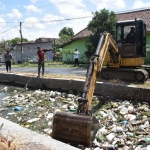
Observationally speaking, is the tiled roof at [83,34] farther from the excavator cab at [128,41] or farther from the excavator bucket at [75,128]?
the excavator bucket at [75,128]

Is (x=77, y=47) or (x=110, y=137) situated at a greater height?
(x=77, y=47)

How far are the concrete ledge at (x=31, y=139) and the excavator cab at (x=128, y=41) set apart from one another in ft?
19.4

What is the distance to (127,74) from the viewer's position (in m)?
9.19

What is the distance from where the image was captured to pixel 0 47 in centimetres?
5178

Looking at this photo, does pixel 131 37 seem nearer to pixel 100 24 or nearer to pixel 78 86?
pixel 78 86

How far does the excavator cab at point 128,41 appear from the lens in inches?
343

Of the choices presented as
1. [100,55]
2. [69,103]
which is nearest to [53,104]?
[69,103]

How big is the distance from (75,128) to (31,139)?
1099 mm

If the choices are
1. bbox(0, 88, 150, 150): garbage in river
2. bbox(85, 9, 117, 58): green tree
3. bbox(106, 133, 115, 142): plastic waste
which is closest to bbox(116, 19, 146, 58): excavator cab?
bbox(0, 88, 150, 150): garbage in river

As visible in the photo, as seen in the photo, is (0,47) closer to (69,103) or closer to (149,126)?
(69,103)

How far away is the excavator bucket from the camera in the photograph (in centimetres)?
440

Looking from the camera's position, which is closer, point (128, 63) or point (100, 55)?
point (100, 55)

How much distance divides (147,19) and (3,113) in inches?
706

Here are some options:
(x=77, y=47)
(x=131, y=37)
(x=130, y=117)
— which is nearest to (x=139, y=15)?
(x=77, y=47)
